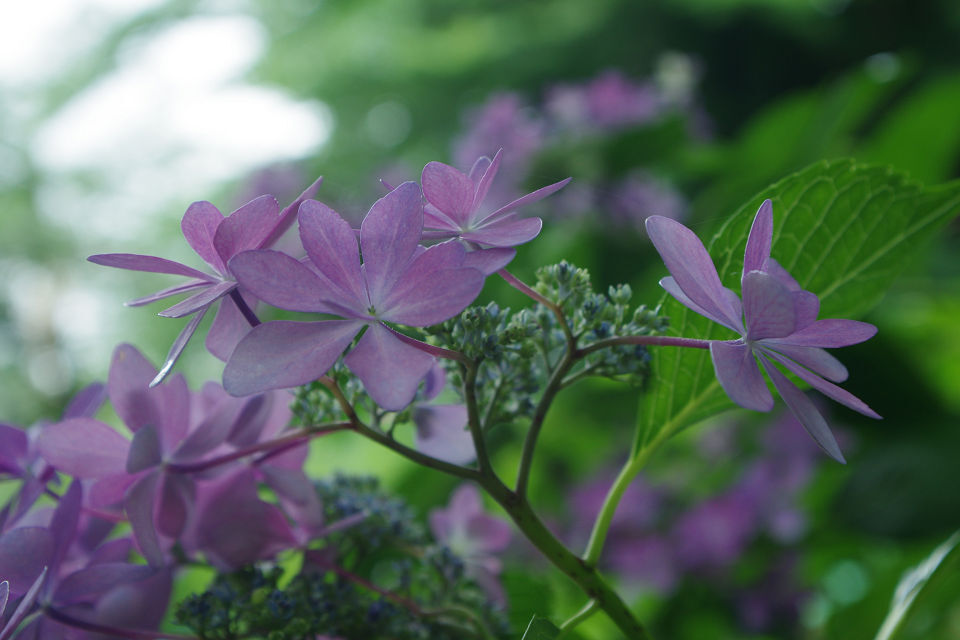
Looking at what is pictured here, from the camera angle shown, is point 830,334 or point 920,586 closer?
point 830,334

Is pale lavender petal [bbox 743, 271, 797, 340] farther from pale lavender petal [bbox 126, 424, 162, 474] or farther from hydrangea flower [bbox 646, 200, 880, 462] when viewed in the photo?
pale lavender petal [bbox 126, 424, 162, 474]

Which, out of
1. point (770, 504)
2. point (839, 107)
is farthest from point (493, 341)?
point (839, 107)

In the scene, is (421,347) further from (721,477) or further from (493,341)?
(721,477)

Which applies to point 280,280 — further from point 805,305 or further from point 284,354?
point 805,305

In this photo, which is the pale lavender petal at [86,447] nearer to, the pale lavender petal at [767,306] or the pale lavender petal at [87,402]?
the pale lavender petal at [87,402]

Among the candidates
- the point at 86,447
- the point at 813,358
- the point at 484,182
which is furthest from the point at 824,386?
the point at 86,447

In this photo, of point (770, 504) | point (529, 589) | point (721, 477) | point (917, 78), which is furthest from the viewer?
point (917, 78)
